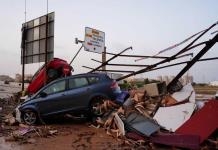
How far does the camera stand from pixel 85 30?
70.5 feet

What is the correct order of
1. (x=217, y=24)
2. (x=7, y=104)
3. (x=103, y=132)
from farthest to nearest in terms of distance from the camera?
(x=7, y=104) < (x=217, y=24) < (x=103, y=132)

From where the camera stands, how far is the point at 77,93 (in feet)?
Answer: 45.7

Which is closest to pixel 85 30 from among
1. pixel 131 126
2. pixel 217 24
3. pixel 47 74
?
pixel 47 74

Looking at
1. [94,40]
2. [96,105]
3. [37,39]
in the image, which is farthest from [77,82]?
[37,39]

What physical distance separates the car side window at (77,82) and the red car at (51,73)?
12.8 feet

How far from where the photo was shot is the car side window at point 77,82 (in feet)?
46.3

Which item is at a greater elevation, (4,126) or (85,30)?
(85,30)

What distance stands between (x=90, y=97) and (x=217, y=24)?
214 inches

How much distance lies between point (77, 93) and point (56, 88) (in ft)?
3.52

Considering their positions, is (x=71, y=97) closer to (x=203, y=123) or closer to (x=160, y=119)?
(x=160, y=119)

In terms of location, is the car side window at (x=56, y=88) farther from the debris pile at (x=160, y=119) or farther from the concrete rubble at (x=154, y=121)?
the debris pile at (x=160, y=119)

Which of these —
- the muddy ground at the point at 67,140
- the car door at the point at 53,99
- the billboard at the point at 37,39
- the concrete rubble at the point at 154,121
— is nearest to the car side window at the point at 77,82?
the car door at the point at 53,99

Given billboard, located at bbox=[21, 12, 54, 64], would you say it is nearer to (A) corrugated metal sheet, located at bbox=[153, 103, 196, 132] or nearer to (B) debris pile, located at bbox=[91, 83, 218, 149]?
(B) debris pile, located at bbox=[91, 83, 218, 149]

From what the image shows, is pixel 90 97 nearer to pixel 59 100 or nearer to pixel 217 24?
pixel 59 100
